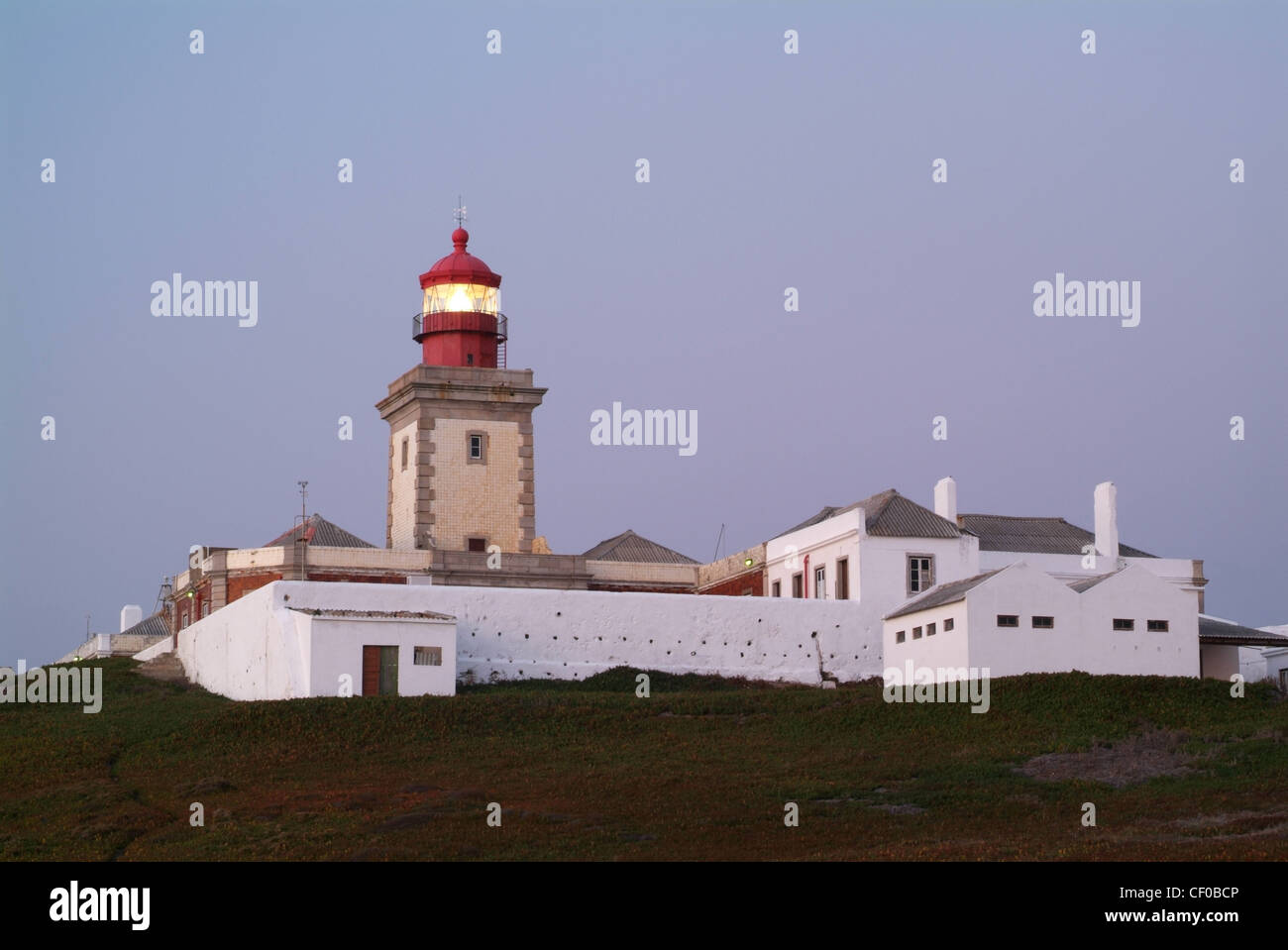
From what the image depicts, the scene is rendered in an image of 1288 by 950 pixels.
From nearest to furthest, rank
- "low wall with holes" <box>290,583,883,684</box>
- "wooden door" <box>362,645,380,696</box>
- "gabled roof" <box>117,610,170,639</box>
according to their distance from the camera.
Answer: "wooden door" <box>362,645,380,696</box> < "low wall with holes" <box>290,583,883,684</box> < "gabled roof" <box>117,610,170,639</box>

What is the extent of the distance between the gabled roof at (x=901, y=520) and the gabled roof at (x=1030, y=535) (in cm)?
223

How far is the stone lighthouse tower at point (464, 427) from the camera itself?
57844 millimetres

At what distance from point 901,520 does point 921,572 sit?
5.00 ft

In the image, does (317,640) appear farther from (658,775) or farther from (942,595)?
(942,595)

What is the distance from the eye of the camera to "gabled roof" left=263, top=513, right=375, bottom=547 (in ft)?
188

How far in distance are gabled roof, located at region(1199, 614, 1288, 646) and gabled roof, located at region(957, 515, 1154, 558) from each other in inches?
183

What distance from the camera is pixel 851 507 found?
2235 inches

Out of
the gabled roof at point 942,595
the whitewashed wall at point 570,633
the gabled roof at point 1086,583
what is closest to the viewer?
the gabled roof at point 942,595

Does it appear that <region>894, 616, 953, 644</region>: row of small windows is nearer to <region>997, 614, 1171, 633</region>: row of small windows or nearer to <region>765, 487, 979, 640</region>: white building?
<region>997, 614, 1171, 633</region>: row of small windows

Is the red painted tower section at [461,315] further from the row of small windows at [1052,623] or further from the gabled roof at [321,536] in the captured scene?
the row of small windows at [1052,623]

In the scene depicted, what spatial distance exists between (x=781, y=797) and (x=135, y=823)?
36.9 ft

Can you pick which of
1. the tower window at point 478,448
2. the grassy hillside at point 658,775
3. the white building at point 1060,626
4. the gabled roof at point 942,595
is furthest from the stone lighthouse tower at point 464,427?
the white building at point 1060,626

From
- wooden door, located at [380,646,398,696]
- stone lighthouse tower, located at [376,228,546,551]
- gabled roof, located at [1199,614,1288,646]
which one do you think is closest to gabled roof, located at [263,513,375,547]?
stone lighthouse tower, located at [376,228,546,551]

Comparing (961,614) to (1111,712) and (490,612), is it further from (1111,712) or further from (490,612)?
(490,612)
